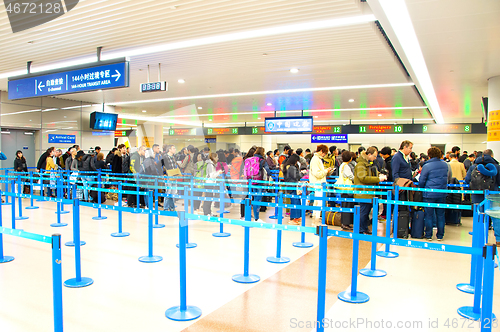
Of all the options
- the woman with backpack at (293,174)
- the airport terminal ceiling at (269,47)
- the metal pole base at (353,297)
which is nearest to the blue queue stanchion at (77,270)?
the metal pole base at (353,297)

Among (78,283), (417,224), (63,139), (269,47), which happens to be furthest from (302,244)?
(63,139)

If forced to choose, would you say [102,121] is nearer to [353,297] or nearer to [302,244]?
[302,244]

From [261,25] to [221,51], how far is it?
159 centimetres

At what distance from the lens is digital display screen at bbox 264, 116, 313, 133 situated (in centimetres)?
1441

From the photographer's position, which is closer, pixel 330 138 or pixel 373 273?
pixel 373 273

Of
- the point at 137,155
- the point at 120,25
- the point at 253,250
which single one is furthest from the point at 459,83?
the point at 137,155

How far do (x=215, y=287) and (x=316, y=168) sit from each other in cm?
428

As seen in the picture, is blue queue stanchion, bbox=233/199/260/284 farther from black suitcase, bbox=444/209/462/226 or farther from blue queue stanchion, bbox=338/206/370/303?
black suitcase, bbox=444/209/462/226

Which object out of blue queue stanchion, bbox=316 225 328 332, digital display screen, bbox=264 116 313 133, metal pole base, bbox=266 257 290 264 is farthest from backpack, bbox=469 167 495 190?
digital display screen, bbox=264 116 313 133

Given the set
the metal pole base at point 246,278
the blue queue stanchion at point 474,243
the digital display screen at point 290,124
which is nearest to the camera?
the blue queue stanchion at point 474,243

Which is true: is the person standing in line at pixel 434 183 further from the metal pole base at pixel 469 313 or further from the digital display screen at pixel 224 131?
the digital display screen at pixel 224 131

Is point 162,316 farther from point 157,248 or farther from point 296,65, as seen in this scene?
point 296,65

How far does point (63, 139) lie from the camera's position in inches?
532

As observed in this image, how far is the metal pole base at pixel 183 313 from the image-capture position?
124 inches
